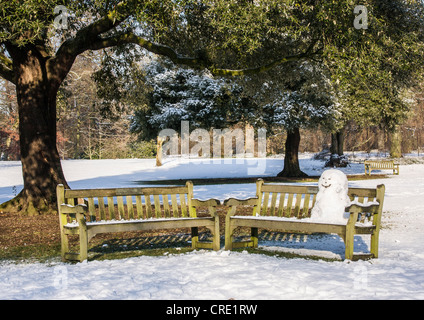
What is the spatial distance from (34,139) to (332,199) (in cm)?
737

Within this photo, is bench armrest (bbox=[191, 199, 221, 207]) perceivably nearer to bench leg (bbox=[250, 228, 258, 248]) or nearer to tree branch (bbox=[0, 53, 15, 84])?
bench leg (bbox=[250, 228, 258, 248])

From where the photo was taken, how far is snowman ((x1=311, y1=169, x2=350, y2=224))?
632cm

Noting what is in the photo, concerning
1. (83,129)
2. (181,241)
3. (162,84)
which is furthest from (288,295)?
(83,129)

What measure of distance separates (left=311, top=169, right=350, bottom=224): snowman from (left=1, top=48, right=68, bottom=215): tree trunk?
6.73 meters

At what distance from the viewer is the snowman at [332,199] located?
6320 mm

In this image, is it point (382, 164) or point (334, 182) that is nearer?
point (334, 182)

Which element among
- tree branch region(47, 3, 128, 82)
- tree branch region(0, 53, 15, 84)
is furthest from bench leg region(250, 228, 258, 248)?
tree branch region(0, 53, 15, 84)

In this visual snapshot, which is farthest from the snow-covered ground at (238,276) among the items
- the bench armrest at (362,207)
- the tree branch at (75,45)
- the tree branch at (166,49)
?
the tree branch at (75,45)

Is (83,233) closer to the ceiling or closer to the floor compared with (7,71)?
closer to the floor

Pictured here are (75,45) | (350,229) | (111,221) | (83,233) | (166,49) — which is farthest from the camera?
(166,49)

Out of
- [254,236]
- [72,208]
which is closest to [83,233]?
[72,208]

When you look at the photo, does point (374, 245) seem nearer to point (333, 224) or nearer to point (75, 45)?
point (333, 224)

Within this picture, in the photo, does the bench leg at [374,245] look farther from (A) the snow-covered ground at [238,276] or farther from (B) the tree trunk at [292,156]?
(B) the tree trunk at [292,156]

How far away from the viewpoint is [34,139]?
410 inches
